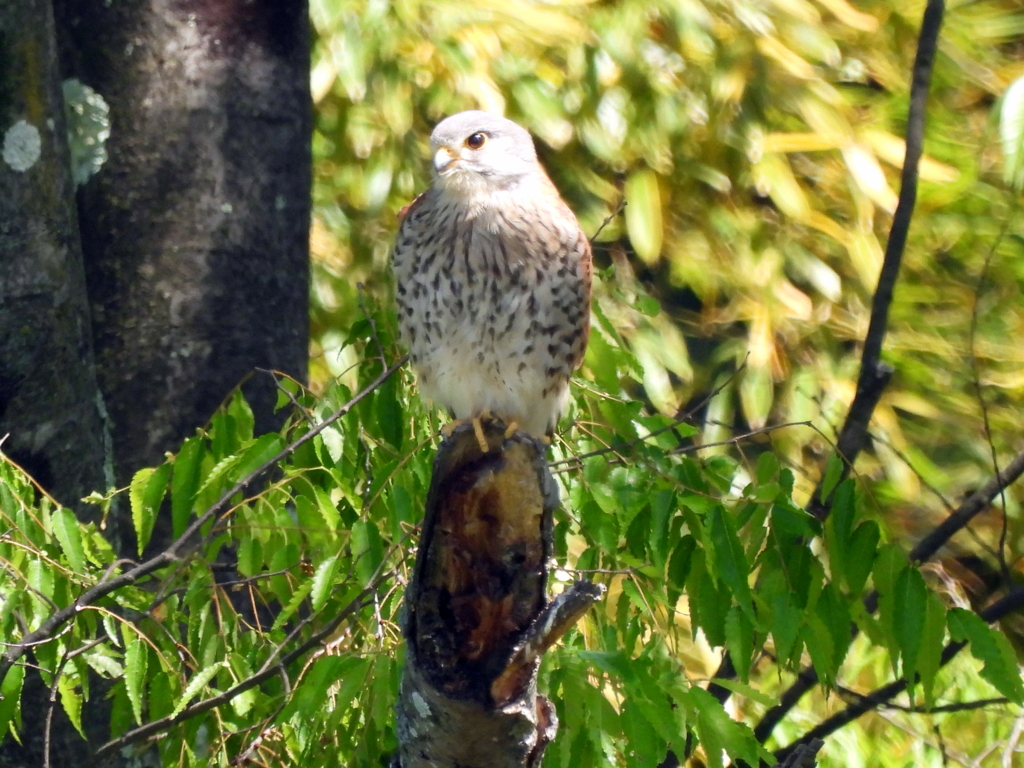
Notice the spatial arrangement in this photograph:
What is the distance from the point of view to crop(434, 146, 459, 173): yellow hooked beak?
2.79 m

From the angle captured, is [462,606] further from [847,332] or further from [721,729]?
[847,332]

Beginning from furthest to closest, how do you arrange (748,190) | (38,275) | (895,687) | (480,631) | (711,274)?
(748,190), (711,274), (895,687), (38,275), (480,631)

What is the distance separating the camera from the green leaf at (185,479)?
2.10m

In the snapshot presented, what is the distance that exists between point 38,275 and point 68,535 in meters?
0.71

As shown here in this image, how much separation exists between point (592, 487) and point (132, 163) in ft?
4.65

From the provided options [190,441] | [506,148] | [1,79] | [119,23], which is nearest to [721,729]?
[190,441]

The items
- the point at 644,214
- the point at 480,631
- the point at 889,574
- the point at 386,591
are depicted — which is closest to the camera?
the point at 480,631

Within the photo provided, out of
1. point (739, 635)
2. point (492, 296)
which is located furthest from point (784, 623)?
point (492, 296)

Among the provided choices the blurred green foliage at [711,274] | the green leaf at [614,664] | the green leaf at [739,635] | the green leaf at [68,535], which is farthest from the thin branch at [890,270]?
the green leaf at [68,535]

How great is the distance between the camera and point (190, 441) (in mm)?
2119

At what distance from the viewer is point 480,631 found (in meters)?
1.61

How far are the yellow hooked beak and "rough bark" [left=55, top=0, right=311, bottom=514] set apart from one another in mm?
383

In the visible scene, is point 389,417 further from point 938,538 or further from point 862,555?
point 938,538

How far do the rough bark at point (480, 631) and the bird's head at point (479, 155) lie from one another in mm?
1165
